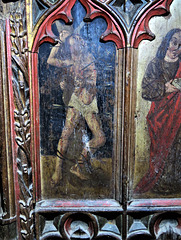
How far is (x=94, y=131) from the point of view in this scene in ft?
7.06

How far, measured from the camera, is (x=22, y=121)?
2.01 m

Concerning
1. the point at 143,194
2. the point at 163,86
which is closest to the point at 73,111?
Answer: the point at 163,86

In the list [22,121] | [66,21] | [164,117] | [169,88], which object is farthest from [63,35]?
[164,117]

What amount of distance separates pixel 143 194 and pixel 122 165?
359mm

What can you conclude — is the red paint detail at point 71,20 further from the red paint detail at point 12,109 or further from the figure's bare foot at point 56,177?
the figure's bare foot at point 56,177

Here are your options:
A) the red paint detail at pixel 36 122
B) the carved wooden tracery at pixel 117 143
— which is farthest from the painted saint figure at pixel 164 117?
the red paint detail at pixel 36 122

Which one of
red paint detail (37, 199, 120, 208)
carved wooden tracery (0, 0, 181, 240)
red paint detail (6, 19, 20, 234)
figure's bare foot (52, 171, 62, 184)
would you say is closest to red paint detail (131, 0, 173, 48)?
carved wooden tracery (0, 0, 181, 240)

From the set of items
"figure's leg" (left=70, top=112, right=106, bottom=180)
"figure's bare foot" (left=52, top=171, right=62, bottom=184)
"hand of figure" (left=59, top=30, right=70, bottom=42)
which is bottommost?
"figure's bare foot" (left=52, top=171, right=62, bottom=184)

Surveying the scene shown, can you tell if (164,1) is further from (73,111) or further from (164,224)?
(164,224)

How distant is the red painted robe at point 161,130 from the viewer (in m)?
2.11

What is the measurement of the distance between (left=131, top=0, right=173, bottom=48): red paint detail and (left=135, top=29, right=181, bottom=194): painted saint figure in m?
0.17

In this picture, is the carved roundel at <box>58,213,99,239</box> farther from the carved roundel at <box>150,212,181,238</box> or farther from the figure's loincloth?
the figure's loincloth

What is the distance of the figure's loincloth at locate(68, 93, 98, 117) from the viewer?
211 centimetres

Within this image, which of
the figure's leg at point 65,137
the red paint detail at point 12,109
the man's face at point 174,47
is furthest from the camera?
the figure's leg at point 65,137
